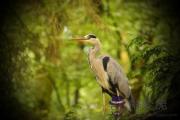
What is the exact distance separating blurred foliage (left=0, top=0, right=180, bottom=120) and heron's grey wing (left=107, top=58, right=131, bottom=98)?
268 millimetres

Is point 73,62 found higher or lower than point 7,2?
lower

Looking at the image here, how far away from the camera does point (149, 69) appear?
4.66 meters

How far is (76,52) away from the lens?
9.87m

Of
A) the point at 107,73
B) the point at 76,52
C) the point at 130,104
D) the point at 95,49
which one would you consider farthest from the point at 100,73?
the point at 76,52

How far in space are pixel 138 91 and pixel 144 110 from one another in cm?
246

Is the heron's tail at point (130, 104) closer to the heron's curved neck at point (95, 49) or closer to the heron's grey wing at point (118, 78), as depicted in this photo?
the heron's grey wing at point (118, 78)

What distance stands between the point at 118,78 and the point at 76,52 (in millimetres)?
5741

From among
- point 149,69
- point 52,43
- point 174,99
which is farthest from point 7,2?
point 174,99

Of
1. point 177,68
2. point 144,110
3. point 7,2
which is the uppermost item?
point 7,2

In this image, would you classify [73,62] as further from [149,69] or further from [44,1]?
[149,69]

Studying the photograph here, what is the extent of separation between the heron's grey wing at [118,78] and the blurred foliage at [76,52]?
27 cm

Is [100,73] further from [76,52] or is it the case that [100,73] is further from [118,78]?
[76,52]

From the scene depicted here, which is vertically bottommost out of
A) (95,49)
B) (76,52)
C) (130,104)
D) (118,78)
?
(130,104)

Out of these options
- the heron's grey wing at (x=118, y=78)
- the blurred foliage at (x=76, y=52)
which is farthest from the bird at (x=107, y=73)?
the blurred foliage at (x=76, y=52)
